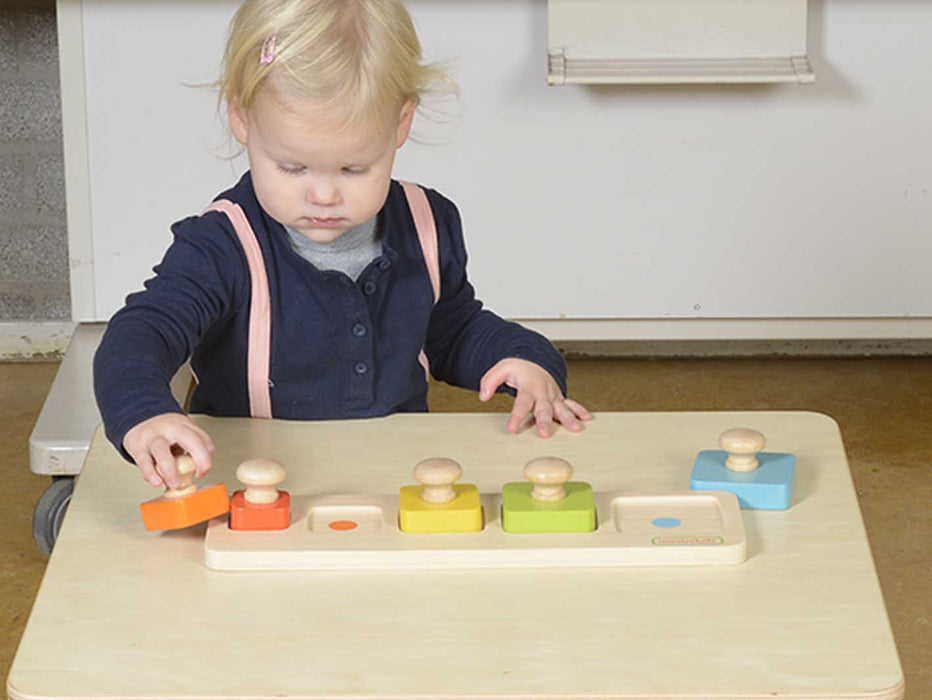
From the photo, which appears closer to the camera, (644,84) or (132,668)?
(132,668)

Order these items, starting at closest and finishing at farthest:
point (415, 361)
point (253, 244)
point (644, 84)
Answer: point (253, 244), point (415, 361), point (644, 84)

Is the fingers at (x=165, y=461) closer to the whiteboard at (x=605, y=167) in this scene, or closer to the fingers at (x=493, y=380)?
the fingers at (x=493, y=380)

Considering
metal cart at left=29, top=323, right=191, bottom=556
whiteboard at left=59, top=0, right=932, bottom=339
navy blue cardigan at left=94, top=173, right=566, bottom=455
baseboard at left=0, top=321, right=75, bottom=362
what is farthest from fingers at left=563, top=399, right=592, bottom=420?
baseboard at left=0, top=321, right=75, bottom=362

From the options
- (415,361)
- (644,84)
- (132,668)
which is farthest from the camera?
(644,84)

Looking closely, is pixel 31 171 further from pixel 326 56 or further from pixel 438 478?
pixel 438 478

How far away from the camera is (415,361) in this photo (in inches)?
51.9

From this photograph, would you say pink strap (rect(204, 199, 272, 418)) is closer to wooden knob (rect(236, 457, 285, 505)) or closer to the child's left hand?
the child's left hand

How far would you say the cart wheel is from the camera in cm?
176

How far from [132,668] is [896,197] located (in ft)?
6.10

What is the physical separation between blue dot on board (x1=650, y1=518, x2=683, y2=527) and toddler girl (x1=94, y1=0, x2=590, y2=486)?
0.19 m

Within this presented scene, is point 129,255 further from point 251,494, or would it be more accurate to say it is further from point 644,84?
point 251,494

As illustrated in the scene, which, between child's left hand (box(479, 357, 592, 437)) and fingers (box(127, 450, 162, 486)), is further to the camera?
child's left hand (box(479, 357, 592, 437))

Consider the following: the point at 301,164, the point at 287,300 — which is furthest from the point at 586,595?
the point at 287,300

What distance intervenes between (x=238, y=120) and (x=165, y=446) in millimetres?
319
